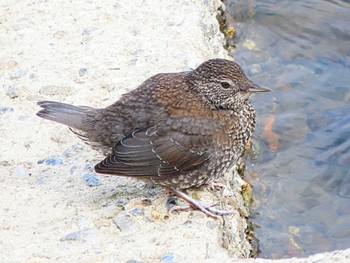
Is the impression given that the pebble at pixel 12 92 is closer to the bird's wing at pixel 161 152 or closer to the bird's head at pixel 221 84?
the bird's wing at pixel 161 152

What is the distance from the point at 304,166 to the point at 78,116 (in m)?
2.42

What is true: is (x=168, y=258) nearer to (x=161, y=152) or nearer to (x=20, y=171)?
(x=161, y=152)

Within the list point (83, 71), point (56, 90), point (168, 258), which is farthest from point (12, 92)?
point (168, 258)

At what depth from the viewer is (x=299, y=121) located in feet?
25.9

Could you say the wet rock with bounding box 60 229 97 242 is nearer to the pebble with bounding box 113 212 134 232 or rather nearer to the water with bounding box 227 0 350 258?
the pebble with bounding box 113 212 134 232

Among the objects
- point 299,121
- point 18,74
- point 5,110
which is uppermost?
point 18,74

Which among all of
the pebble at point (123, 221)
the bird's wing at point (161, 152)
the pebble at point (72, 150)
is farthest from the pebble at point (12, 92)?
the pebble at point (123, 221)

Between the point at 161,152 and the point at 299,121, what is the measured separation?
2634 mm

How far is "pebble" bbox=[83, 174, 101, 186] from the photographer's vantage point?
5.86m

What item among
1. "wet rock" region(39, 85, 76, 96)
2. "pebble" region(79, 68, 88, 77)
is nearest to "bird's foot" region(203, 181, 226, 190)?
"wet rock" region(39, 85, 76, 96)

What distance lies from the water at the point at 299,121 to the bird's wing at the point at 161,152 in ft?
4.47

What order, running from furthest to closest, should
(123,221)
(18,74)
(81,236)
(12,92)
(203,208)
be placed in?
(18,74)
(12,92)
(203,208)
(123,221)
(81,236)

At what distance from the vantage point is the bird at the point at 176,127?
5.55 metres

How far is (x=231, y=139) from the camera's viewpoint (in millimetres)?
5676
